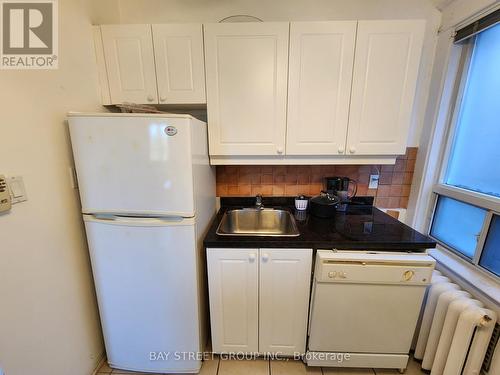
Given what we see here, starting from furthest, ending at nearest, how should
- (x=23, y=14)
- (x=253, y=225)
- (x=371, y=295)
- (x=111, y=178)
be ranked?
1. (x=253, y=225)
2. (x=371, y=295)
3. (x=111, y=178)
4. (x=23, y=14)

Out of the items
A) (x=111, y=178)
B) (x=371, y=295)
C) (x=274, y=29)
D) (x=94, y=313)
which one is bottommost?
(x=94, y=313)

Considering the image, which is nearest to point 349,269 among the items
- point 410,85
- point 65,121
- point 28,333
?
point 410,85

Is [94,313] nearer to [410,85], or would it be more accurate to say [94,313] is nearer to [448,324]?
[448,324]

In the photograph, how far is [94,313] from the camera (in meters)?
1.28

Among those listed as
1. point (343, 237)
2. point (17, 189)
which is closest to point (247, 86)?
point (343, 237)

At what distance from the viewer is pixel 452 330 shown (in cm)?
109

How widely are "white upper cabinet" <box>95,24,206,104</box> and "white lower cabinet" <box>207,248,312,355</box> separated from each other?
3.35ft

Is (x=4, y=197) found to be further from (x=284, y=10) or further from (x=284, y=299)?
(x=284, y=10)

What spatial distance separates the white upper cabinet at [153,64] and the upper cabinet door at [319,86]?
59cm

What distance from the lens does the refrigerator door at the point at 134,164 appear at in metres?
0.96

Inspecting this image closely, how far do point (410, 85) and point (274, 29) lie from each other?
90 centimetres

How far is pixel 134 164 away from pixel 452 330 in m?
1.86

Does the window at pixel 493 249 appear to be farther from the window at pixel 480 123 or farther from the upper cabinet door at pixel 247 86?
the upper cabinet door at pixel 247 86

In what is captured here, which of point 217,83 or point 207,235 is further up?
point 217,83
